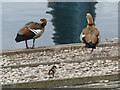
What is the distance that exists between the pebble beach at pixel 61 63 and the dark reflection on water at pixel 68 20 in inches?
72.2

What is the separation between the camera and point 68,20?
11.1 metres

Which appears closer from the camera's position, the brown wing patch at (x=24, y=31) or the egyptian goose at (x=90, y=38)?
the egyptian goose at (x=90, y=38)

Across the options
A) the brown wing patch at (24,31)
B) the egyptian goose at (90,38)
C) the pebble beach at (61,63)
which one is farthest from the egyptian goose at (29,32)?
the egyptian goose at (90,38)

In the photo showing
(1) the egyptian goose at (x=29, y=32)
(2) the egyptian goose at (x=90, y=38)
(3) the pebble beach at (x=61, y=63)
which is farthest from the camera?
(1) the egyptian goose at (x=29, y=32)

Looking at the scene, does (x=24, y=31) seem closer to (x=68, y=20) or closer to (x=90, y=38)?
(x=90, y=38)

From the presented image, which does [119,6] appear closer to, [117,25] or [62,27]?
[117,25]

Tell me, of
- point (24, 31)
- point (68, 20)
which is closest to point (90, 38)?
A: point (24, 31)

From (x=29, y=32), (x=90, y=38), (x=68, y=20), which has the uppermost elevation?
(x=68, y=20)

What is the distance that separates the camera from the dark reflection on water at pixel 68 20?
902cm

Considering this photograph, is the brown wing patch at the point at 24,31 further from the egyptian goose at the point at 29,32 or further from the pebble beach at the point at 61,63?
the pebble beach at the point at 61,63

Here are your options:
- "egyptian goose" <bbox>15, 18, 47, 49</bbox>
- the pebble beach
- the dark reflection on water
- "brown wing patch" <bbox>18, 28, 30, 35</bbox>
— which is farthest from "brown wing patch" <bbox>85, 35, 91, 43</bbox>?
the dark reflection on water

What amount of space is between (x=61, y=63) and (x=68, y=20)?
534 cm

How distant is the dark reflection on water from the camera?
9023mm

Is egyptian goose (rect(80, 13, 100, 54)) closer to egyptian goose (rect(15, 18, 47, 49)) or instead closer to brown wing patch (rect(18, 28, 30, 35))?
egyptian goose (rect(15, 18, 47, 49))
